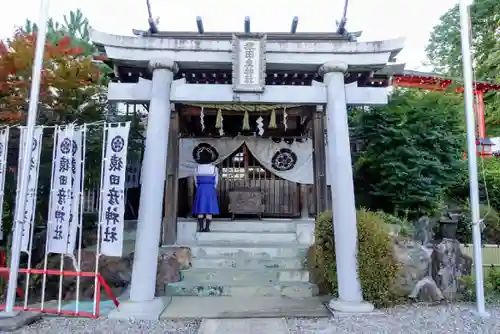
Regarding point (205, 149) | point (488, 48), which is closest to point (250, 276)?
point (205, 149)

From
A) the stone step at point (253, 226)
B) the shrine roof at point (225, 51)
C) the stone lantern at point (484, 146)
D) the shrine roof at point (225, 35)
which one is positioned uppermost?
the shrine roof at point (225, 35)

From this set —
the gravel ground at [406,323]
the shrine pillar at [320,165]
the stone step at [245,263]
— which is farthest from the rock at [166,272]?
the shrine pillar at [320,165]

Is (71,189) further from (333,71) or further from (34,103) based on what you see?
(333,71)

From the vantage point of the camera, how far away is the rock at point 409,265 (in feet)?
20.6

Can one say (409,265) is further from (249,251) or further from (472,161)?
(249,251)

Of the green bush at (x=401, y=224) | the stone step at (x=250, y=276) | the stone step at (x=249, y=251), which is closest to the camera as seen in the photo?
the stone step at (x=250, y=276)

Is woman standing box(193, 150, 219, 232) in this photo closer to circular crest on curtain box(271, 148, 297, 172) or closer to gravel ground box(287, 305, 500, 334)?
circular crest on curtain box(271, 148, 297, 172)

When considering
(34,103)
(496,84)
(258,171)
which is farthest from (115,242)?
(496,84)

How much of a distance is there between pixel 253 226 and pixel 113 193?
15.4 ft

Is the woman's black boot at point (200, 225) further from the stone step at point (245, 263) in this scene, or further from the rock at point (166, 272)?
the rock at point (166, 272)

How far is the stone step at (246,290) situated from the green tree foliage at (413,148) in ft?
14.2

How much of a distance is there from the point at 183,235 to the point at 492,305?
259 inches

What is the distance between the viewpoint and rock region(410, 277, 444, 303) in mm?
6328

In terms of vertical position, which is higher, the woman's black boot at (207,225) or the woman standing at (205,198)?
the woman standing at (205,198)
